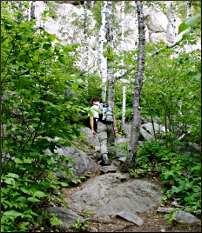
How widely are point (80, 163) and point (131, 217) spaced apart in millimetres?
3397

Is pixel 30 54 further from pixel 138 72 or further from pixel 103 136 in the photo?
pixel 103 136

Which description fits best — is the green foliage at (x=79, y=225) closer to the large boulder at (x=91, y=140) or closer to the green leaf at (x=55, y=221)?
the green leaf at (x=55, y=221)

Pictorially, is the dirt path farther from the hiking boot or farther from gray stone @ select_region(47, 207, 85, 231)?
the hiking boot

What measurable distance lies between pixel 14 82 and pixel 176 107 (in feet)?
15.8

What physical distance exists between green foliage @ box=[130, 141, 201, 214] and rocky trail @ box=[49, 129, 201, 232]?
10.2 inches

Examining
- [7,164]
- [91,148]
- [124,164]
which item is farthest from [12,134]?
[91,148]

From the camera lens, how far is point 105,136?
1034cm

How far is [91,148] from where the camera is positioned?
11797 millimetres

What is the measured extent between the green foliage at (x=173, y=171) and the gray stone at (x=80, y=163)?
129 centimetres

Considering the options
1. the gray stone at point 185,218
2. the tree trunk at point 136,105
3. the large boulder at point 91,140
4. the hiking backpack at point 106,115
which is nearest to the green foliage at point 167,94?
the tree trunk at point 136,105

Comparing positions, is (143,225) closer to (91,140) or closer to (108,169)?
(108,169)

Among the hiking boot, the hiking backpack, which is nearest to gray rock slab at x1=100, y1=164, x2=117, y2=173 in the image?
the hiking boot

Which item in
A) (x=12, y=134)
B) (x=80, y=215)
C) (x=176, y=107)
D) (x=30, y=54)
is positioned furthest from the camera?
(x=176, y=107)

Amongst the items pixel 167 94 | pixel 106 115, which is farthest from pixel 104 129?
pixel 167 94
